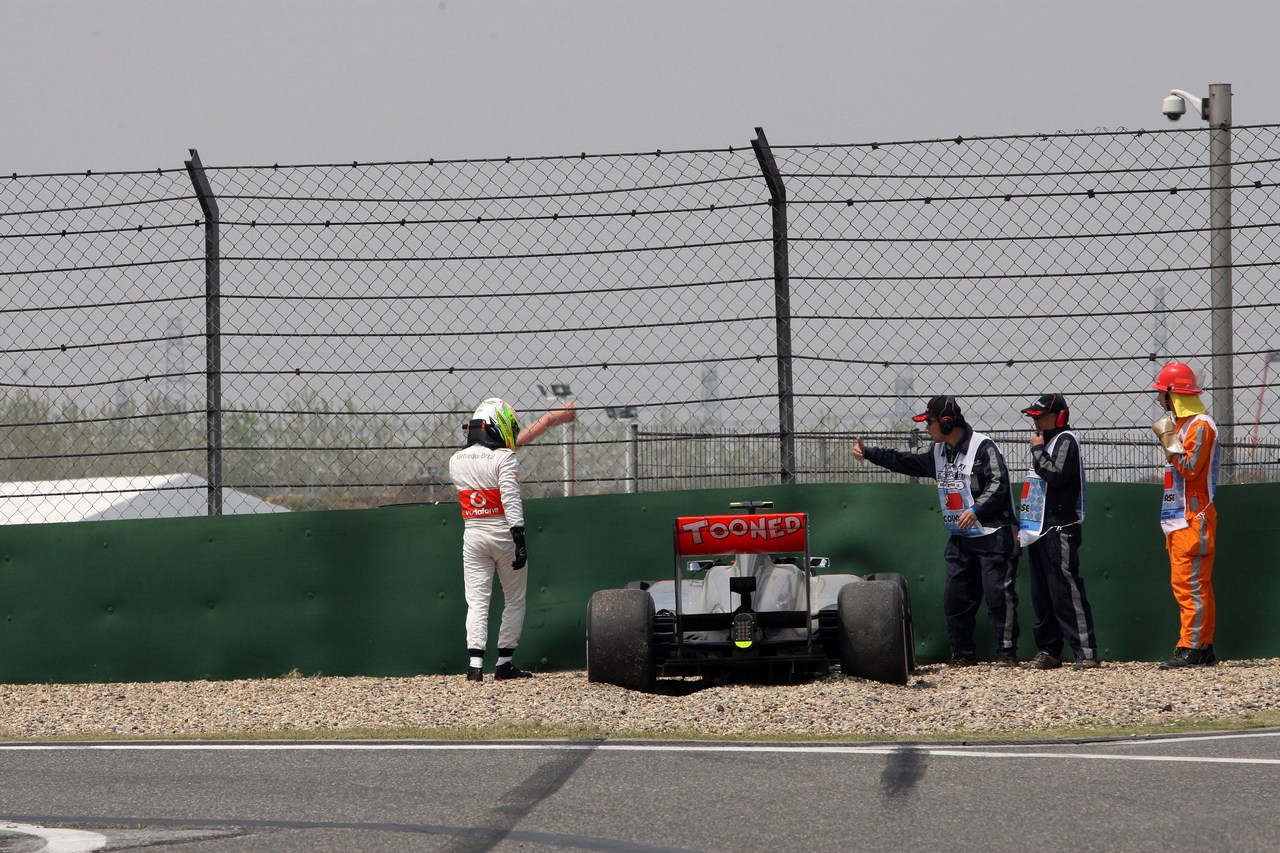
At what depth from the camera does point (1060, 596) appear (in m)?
9.35

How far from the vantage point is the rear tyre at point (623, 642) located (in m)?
8.43

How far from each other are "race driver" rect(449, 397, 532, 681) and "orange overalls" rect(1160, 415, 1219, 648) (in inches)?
151

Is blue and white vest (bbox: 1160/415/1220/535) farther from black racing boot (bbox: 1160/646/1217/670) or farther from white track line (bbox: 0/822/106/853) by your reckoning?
white track line (bbox: 0/822/106/853)

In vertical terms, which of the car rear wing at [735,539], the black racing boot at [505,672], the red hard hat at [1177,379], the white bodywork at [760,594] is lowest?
the black racing boot at [505,672]

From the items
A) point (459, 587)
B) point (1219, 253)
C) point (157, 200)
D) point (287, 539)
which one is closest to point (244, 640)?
point (287, 539)

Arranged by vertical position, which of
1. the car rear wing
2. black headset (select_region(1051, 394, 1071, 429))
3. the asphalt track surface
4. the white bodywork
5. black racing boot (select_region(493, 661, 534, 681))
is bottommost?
black racing boot (select_region(493, 661, 534, 681))

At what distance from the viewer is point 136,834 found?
16.3 feet

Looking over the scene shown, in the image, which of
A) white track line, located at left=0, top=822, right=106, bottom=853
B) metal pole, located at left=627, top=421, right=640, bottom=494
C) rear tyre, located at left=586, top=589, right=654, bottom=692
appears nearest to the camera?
white track line, located at left=0, top=822, right=106, bottom=853

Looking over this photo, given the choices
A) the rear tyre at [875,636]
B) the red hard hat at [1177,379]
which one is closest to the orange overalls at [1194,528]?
the red hard hat at [1177,379]

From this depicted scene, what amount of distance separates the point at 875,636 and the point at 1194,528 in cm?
225

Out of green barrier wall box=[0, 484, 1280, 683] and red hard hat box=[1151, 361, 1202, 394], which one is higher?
red hard hat box=[1151, 361, 1202, 394]

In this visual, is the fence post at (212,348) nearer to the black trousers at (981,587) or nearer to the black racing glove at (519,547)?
the black racing glove at (519,547)

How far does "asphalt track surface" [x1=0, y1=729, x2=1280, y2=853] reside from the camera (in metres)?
4.74

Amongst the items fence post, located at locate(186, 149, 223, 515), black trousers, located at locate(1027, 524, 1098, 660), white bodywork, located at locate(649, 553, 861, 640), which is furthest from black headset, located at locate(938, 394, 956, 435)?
fence post, located at locate(186, 149, 223, 515)
